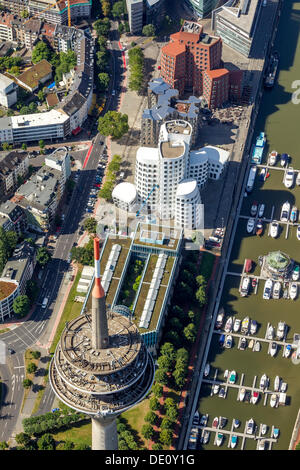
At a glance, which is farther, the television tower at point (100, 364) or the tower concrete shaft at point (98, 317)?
the television tower at point (100, 364)

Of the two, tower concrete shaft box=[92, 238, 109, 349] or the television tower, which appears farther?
the television tower

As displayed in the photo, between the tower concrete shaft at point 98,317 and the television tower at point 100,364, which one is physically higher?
the tower concrete shaft at point 98,317

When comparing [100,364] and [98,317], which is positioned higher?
[98,317]

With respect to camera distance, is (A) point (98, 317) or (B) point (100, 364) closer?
(A) point (98, 317)

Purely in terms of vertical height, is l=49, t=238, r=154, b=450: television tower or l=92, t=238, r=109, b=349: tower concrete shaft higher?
l=92, t=238, r=109, b=349: tower concrete shaft
